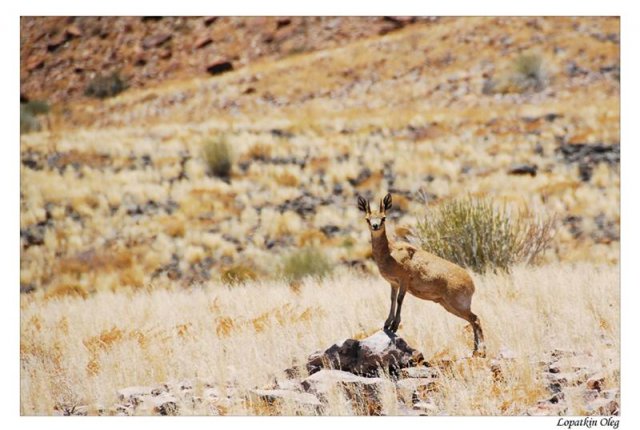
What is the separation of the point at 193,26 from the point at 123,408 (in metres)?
39.2

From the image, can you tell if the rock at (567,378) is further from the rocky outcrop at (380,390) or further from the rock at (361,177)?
the rock at (361,177)

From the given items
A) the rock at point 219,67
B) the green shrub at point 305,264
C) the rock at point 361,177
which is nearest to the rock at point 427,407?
the green shrub at point 305,264

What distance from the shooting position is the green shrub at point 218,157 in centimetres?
2239

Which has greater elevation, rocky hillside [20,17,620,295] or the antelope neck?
the antelope neck

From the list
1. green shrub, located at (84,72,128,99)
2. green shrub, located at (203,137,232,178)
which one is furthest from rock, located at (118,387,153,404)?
green shrub, located at (84,72,128,99)

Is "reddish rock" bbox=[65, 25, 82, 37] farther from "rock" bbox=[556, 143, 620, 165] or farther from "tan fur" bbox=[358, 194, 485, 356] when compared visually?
"tan fur" bbox=[358, 194, 485, 356]

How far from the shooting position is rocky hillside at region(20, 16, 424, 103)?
35.1 meters

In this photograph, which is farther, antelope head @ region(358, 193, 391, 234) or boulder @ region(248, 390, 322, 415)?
boulder @ region(248, 390, 322, 415)

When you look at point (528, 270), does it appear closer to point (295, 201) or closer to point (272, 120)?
point (295, 201)

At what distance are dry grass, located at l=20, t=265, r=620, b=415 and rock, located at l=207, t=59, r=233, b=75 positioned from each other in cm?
3087

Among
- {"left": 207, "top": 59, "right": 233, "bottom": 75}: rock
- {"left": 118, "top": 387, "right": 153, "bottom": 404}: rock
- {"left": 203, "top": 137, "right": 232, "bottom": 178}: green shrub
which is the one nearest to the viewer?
{"left": 118, "top": 387, "right": 153, "bottom": 404}: rock
